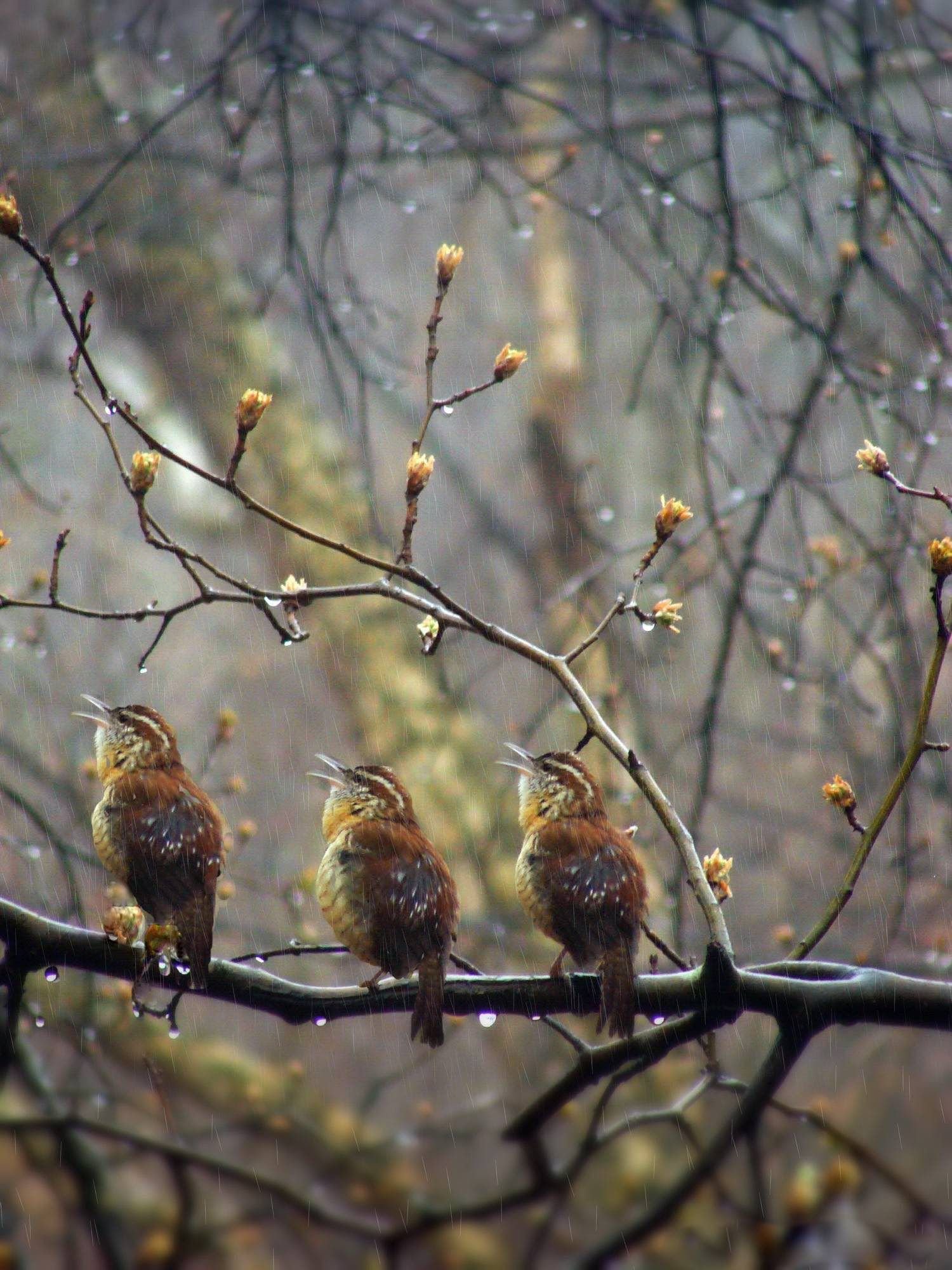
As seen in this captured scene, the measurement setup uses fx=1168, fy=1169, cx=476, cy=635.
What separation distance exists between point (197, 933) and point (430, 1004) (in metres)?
0.43

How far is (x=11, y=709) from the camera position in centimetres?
625

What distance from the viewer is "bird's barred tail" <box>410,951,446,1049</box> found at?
1.94m

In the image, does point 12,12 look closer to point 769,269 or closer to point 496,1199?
point 769,269

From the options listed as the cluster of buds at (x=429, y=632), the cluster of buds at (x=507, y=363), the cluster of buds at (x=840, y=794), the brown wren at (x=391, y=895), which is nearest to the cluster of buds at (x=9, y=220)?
the cluster of buds at (x=507, y=363)

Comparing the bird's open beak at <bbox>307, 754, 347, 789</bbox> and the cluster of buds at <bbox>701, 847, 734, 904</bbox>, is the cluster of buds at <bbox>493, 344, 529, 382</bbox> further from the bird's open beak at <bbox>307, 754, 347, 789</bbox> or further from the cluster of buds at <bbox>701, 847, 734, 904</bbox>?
the cluster of buds at <bbox>701, 847, 734, 904</bbox>

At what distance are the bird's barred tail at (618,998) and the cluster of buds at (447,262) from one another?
1311 millimetres

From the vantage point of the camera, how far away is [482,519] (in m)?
7.04

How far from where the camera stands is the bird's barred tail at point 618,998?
1963 millimetres

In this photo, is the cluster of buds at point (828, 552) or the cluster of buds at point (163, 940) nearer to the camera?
the cluster of buds at point (163, 940)

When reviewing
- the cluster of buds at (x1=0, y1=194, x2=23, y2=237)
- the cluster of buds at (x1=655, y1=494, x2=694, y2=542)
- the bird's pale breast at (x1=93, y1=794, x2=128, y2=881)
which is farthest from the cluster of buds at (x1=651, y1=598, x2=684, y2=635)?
the cluster of buds at (x1=0, y1=194, x2=23, y2=237)

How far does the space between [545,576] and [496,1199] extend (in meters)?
5.55

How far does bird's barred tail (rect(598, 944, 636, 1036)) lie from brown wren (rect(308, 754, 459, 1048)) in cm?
28

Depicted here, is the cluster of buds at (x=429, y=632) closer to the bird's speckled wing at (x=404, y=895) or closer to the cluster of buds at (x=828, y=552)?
the bird's speckled wing at (x=404, y=895)

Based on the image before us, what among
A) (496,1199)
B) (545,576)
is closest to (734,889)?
(545,576)
